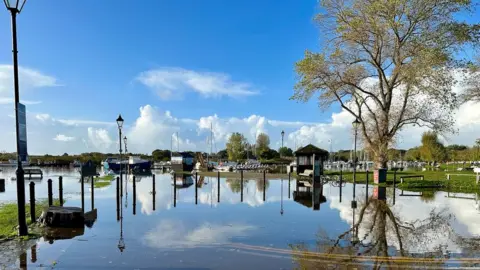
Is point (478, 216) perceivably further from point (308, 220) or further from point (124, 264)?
point (124, 264)

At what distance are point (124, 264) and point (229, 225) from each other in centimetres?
464

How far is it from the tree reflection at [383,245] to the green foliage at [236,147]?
8965cm

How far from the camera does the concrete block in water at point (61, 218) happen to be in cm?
1116

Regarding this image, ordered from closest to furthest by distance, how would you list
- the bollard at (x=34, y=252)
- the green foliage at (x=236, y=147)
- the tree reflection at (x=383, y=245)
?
the tree reflection at (x=383, y=245)
the bollard at (x=34, y=252)
the green foliage at (x=236, y=147)

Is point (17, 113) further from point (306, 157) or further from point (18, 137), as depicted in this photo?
point (306, 157)

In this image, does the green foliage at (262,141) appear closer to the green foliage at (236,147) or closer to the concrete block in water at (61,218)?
the green foliage at (236,147)

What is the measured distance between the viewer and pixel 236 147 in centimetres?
10356

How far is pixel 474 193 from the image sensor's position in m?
21.3

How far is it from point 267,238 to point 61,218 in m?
6.63

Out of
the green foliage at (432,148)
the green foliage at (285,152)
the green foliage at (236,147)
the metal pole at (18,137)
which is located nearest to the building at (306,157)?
the metal pole at (18,137)

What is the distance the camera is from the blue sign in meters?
9.48

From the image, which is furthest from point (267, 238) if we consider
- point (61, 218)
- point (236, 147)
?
point (236, 147)

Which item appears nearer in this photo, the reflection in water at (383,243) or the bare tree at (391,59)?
the reflection in water at (383,243)

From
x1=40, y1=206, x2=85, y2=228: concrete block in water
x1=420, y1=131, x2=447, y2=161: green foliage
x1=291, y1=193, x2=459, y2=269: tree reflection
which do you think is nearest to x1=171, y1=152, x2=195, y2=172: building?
x1=40, y1=206, x2=85, y2=228: concrete block in water
